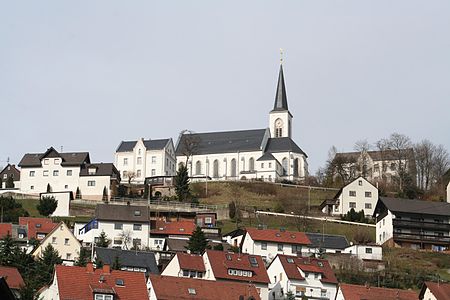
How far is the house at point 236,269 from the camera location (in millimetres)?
66562

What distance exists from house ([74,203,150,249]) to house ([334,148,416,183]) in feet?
151

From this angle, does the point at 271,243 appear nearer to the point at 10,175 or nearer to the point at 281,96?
the point at 10,175

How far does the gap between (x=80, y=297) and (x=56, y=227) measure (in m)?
22.8

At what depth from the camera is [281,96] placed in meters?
162

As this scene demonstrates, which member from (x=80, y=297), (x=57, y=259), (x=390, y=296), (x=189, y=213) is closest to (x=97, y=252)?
(x=57, y=259)

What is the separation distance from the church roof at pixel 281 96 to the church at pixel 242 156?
7.71 metres

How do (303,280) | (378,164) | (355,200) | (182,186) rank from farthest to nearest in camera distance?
1. (378,164)
2. (182,186)
3. (355,200)
4. (303,280)

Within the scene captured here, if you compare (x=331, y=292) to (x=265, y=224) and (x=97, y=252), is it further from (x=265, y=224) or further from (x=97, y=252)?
(x=265, y=224)

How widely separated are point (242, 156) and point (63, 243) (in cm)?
7066

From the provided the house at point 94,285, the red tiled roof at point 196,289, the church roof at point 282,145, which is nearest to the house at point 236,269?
the red tiled roof at point 196,289

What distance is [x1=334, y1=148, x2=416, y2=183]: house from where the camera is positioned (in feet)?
Result: 402

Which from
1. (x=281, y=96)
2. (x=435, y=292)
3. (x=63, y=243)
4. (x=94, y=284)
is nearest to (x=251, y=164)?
(x=281, y=96)

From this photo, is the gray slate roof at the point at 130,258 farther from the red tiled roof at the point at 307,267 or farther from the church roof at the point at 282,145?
the church roof at the point at 282,145

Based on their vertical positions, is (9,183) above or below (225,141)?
below
